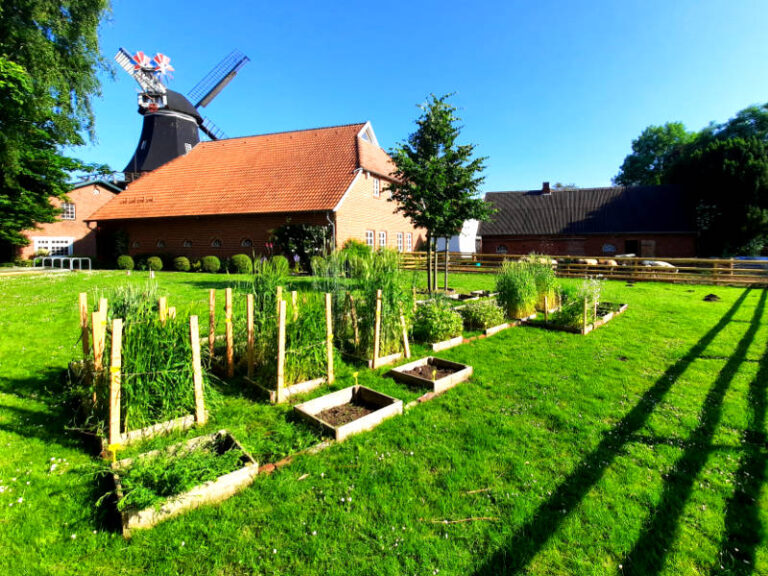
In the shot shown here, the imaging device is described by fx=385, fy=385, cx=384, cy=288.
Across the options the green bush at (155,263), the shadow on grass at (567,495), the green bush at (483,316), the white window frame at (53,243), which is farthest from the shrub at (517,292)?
the white window frame at (53,243)

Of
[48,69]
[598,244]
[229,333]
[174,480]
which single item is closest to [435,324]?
[229,333]

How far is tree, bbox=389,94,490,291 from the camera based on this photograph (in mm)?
10844

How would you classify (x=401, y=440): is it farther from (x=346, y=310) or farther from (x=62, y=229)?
(x=62, y=229)

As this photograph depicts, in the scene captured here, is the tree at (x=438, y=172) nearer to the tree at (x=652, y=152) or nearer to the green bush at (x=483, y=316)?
the green bush at (x=483, y=316)

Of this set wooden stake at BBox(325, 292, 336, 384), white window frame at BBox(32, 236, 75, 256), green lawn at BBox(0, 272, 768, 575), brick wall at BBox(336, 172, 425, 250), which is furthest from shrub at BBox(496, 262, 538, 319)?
white window frame at BBox(32, 236, 75, 256)

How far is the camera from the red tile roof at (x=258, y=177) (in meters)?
20.2

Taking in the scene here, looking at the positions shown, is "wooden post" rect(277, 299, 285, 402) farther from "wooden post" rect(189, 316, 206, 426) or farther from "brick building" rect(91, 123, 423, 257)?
"brick building" rect(91, 123, 423, 257)

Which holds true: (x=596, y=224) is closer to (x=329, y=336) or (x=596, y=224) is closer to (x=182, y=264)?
(x=182, y=264)

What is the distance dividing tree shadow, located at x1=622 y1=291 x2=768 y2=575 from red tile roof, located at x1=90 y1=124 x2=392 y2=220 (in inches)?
643

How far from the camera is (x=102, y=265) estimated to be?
79.0ft

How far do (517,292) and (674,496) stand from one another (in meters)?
6.13

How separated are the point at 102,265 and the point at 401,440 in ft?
89.1

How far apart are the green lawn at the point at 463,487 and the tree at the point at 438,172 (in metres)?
6.64

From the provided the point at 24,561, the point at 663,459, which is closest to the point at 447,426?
the point at 663,459
